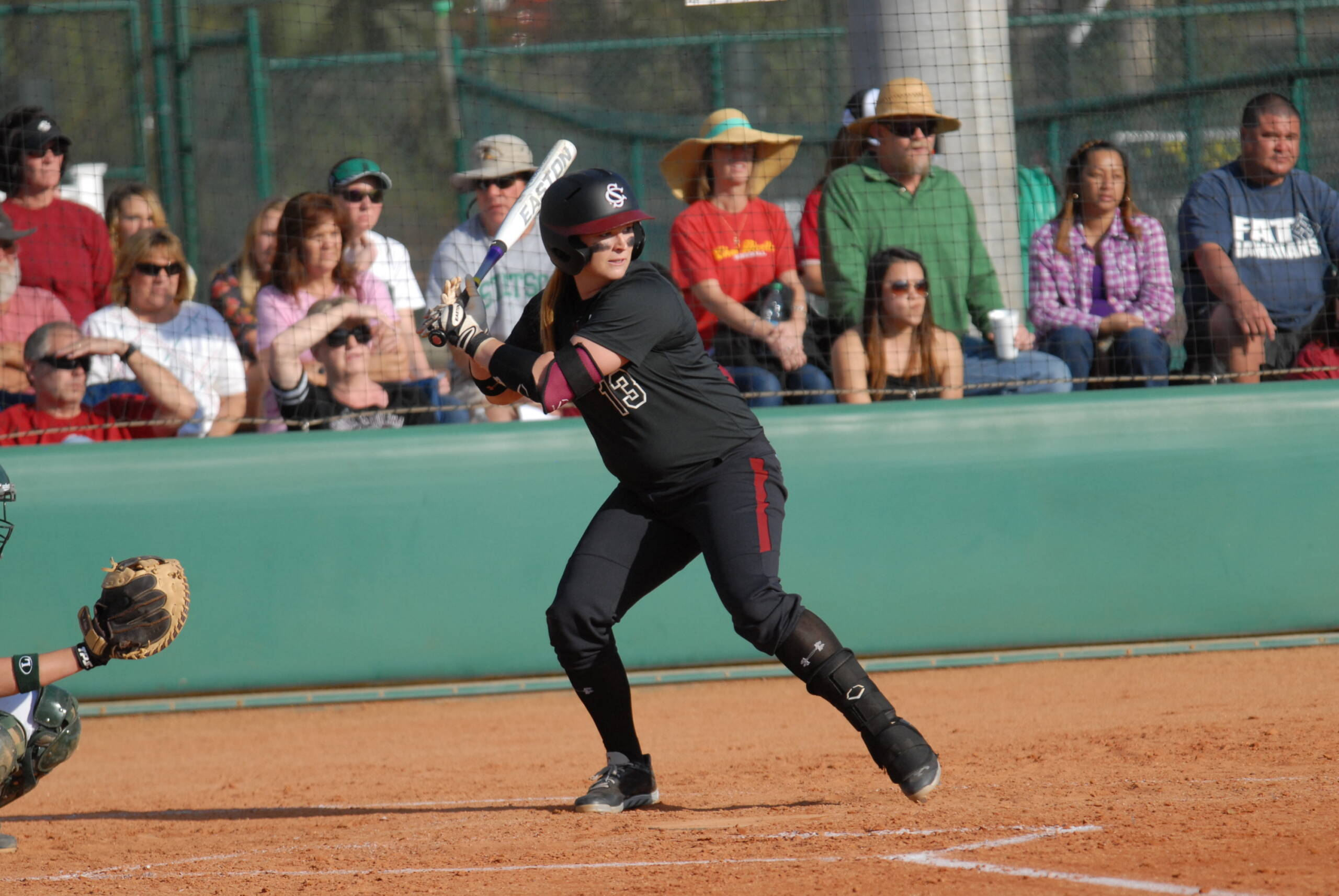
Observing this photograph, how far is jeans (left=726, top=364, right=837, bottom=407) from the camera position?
6.60m

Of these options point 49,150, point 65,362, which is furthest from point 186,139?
point 65,362

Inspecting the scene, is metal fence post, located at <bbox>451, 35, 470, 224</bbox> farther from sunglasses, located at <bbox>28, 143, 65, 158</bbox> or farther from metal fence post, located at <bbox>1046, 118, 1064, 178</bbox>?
metal fence post, located at <bbox>1046, 118, 1064, 178</bbox>

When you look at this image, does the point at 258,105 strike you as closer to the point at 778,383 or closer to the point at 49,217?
the point at 49,217

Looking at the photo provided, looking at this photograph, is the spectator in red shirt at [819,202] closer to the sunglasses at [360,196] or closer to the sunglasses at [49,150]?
the sunglasses at [360,196]

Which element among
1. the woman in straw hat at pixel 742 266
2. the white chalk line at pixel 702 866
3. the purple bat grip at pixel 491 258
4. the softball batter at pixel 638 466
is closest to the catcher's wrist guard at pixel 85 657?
the white chalk line at pixel 702 866

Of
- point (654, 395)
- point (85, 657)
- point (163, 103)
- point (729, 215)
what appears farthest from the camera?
point (163, 103)

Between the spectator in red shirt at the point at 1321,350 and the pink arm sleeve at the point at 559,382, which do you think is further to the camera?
the spectator in red shirt at the point at 1321,350

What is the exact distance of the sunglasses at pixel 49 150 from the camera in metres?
6.92

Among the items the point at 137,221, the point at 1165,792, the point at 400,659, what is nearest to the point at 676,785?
the point at 1165,792

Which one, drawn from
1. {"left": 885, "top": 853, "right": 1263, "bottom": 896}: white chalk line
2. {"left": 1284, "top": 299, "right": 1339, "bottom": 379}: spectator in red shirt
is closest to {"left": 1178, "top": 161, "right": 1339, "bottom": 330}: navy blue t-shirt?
{"left": 1284, "top": 299, "right": 1339, "bottom": 379}: spectator in red shirt

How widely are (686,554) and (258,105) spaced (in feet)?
16.9

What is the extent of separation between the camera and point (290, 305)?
6.57 meters

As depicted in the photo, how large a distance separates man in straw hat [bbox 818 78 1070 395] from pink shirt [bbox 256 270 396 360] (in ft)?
6.80

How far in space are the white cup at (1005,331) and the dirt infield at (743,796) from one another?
1.45 metres
